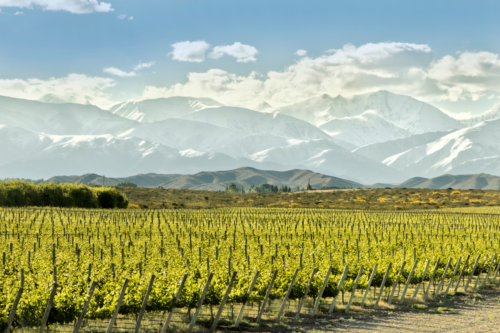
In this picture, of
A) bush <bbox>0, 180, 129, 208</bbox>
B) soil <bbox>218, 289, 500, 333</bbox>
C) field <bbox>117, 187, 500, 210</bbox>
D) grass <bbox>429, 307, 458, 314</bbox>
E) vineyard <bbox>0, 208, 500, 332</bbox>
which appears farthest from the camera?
field <bbox>117, 187, 500, 210</bbox>

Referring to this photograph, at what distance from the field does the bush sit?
17.0 meters

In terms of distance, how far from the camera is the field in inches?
4195

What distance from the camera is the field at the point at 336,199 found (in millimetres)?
106562

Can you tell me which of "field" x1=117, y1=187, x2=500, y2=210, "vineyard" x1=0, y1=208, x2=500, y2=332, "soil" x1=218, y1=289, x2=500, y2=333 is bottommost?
"soil" x1=218, y1=289, x2=500, y2=333

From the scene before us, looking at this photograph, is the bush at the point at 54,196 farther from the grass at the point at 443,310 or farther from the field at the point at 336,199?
the grass at the point at 443,310

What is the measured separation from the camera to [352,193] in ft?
432

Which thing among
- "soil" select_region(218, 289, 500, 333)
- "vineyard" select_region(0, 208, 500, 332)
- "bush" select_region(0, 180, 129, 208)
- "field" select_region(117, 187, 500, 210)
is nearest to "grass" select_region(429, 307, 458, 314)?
"soil" select_region(218, 289, 500, 333)

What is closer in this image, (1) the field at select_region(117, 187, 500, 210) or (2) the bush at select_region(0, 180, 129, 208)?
(2) the bush at select_region(0, 180, 129, 208)

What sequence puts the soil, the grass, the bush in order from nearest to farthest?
1. the soil
2. the grass
3. the bush

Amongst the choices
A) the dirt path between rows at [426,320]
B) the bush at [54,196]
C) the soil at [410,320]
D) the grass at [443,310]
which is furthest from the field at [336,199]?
the grass at [443,310]

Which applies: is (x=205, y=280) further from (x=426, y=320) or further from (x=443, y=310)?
(x=443, y=310)

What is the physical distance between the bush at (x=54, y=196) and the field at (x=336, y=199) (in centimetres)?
1700

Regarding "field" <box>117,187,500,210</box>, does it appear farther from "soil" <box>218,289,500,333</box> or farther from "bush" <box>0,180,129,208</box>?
"soil" <box>218,289,500,333</box>

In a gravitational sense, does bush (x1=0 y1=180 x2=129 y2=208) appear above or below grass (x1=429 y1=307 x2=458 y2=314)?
above
